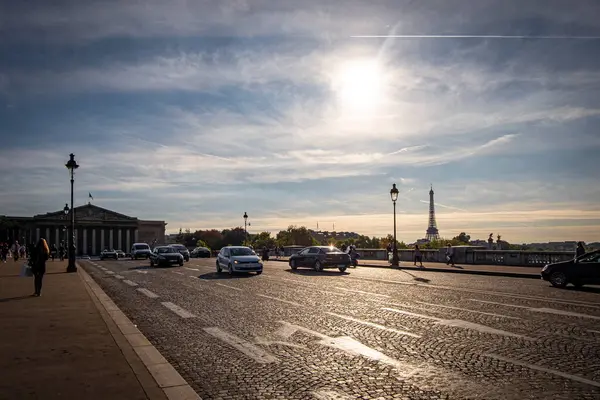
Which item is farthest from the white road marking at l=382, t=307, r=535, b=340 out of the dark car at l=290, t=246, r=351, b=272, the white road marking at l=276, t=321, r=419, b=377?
the dark car at l=290, t=246, r=351, b=272

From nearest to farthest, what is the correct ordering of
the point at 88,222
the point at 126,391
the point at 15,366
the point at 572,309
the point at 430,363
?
the point at 126,391 < the point at 15,366 < the point at 430,363 < the point at 572,309 < the point at 88,222

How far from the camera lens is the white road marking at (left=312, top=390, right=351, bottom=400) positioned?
5953 millimetres

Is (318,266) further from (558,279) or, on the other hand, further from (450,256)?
(558,279)

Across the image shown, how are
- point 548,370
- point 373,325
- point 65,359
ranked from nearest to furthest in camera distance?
1. point 548,370
2. point 65,359
3. point 373,325

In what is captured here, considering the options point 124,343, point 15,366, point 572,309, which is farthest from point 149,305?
point 572,309

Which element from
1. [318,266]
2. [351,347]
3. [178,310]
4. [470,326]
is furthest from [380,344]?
[318,266]

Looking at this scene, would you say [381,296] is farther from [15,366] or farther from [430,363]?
[15,366]

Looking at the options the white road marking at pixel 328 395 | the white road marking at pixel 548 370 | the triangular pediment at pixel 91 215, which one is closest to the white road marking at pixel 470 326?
the white road marking at pixel 548 370

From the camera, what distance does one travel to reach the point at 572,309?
13.2 m

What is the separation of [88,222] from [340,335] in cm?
15866

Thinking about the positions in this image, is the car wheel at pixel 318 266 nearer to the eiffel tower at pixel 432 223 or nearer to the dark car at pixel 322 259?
the dark car at pixel 322 259

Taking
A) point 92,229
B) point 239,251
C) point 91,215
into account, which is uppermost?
point 91,215

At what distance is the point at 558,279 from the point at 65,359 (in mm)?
18399

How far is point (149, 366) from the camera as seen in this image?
714cm
